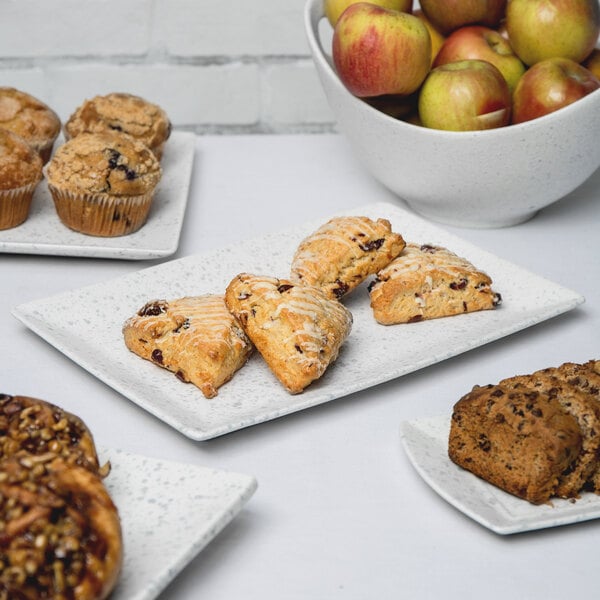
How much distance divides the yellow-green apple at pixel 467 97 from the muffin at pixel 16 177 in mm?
634

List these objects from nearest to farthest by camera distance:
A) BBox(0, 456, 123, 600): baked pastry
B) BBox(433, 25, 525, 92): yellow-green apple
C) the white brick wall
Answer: BBox(0, 456, 123, 600): baked pastry → BBox(433, 25, 525, 92): yellow-green apple → the white brick wall

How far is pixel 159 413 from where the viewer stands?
40.7 inches

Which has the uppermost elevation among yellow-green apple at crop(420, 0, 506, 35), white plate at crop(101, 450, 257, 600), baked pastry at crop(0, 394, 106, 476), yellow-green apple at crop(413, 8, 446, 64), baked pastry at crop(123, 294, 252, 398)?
yellow-green apple at crop(420, 0, 506, 35)

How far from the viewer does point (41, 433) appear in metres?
0.82

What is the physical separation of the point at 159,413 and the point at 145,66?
134 cm

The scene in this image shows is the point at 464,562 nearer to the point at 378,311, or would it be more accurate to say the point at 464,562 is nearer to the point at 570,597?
the point at 570,597

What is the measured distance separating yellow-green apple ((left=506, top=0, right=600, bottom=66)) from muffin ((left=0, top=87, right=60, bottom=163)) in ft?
2.72

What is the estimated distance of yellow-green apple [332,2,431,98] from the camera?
1474 millimetres

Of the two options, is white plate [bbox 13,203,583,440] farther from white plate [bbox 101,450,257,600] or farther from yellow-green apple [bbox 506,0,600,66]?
yellow-green apple [bbox 506,0,600,66]

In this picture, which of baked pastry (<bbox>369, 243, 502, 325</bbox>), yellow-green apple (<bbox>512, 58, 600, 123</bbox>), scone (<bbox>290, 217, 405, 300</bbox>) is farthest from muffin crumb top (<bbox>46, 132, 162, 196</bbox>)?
yellow-green apple (<bbox>512, 58, 600, 123</bbox>)

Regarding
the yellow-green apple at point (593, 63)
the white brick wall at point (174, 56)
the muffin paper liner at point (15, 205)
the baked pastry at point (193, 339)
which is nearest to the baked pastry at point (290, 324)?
the baked pastry at point (193, 339)

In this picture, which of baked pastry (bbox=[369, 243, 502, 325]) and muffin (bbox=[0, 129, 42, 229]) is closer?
baked pastry (bbox=[369, 243, 502, 325])

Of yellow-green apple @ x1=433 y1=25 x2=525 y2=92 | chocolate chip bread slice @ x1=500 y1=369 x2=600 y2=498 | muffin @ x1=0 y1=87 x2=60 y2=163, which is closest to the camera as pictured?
chocolate chip bread slice @ x1=500 y1=369 x2=600 y2=498

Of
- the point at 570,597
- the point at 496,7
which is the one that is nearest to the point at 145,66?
the point at 496,7
